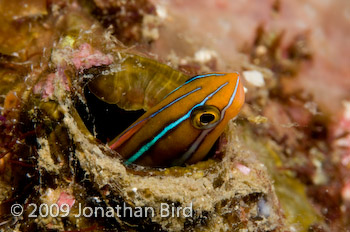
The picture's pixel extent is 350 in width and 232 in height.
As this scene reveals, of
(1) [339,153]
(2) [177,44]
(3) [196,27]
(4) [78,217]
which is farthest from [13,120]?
(1) [339,153]

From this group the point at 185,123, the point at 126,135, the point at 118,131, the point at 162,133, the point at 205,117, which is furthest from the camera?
the point at 118,131

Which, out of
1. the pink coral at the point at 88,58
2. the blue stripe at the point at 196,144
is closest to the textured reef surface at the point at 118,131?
the pink coral at the point at 88,58

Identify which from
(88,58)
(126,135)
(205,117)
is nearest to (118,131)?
(126,135)

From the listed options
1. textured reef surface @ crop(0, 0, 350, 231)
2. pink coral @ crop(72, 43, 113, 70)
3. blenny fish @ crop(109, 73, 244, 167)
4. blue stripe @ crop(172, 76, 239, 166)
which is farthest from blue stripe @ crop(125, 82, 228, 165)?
pink coral @ crop(72, 43, 113, 70)

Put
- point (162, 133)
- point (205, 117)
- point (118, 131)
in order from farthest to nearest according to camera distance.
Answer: point (118, 131)
point (162, 133)
point (205, 117)

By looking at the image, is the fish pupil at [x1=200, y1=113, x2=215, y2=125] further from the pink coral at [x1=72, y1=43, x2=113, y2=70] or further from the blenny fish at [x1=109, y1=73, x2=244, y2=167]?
the pink coral at [x1=72, y1=43, x2=113, y2=70]

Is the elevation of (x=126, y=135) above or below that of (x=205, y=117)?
above

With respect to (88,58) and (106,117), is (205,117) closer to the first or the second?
(88,58)
